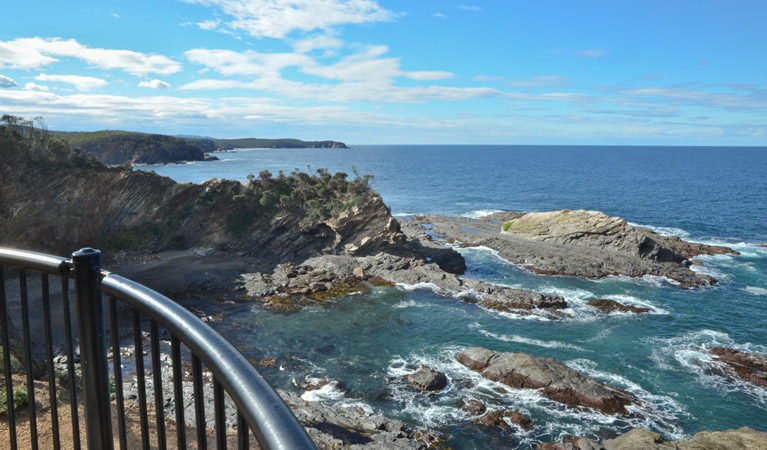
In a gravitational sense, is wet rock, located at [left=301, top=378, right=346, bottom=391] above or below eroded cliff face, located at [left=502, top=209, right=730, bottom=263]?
below

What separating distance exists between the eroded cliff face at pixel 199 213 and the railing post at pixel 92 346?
39.6 metres

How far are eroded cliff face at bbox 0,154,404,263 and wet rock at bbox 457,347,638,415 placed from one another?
66.8 ft

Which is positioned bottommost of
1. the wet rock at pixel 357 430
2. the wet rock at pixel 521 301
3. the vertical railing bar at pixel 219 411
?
the wet rock at pixel 357 430

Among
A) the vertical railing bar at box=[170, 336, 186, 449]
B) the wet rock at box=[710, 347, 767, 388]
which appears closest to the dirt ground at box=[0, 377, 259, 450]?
the vertical railing bar at box=[170, 336, 186, 449]

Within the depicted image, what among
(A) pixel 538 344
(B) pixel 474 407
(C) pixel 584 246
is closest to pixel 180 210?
(A) pixel 538 344

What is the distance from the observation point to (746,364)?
25.1 metres

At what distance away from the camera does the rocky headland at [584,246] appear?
4178cm

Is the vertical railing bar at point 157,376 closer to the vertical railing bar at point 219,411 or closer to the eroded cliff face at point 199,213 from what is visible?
the vertical railing bar at point 219,411

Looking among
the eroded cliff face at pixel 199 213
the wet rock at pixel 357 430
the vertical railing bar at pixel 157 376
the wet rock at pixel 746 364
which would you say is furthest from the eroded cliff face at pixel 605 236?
the vertical railing bar at pixel 157 376

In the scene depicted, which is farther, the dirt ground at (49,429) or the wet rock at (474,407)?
the wet rock at (474,407)

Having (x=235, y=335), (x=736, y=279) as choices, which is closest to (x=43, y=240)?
(x=235, y=335)

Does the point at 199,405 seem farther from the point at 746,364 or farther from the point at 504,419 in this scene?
the point at 746,364

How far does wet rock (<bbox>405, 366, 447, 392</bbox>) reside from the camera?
2223 centimetres

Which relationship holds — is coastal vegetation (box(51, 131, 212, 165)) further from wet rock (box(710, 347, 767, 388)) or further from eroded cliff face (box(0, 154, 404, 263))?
wet rock (box(710, 347, 767, 388))
